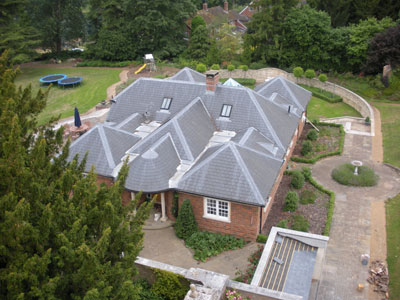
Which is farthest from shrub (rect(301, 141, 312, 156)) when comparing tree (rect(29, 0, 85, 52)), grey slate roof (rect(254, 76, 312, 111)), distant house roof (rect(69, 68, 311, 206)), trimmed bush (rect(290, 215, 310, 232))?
tree (rect(29, 0, 85, 52))

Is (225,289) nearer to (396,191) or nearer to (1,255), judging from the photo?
(1,255)

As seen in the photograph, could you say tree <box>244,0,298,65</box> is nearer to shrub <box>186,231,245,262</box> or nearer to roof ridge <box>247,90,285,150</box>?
roof ridge <box>247,90,285,150</box>

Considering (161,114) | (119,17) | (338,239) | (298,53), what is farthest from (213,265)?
(119,17)

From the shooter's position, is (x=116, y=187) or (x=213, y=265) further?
(x=213, y=265)

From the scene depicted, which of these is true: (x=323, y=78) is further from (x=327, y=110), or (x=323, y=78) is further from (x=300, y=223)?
(x=300, y=223)

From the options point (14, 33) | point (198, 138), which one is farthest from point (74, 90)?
point (198, 138)
